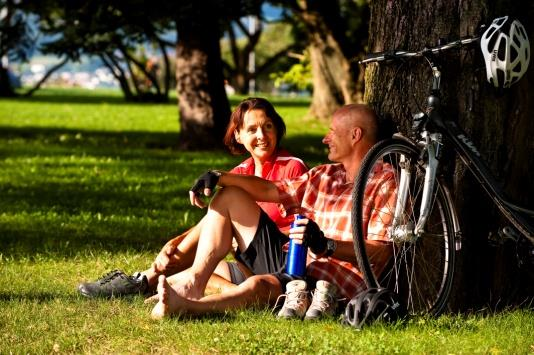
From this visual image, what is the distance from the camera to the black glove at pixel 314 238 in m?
5.08

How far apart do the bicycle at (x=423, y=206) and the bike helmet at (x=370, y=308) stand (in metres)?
0.08

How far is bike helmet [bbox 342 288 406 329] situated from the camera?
5008 mm

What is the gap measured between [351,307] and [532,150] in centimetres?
137

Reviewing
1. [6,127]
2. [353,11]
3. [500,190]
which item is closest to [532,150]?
[500,190]

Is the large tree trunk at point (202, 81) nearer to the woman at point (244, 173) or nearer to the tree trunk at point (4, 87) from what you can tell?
the woman at point (244, 173)

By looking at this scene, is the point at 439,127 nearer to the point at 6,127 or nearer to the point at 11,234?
the point at 11,234

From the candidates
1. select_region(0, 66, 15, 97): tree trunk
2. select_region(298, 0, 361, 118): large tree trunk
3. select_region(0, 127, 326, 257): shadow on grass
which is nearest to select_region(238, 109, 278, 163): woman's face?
select_region(0, 127, 326, 257): shadow on grass

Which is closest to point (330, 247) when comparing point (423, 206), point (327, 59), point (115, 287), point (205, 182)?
point (423, 206)

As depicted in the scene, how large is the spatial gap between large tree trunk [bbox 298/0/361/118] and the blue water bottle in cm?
1415

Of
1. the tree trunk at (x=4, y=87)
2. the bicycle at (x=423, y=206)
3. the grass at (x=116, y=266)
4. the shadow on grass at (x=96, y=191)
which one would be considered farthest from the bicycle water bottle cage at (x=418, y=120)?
the tree trunk at (x=4, y=87)

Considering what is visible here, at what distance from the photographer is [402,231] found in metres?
5.22

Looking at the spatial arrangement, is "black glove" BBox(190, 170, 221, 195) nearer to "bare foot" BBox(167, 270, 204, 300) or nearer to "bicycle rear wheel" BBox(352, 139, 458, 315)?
"bare foot" BBox(167, 270, 204, 300)

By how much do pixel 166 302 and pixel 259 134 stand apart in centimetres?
123

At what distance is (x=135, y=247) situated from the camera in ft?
25.5
